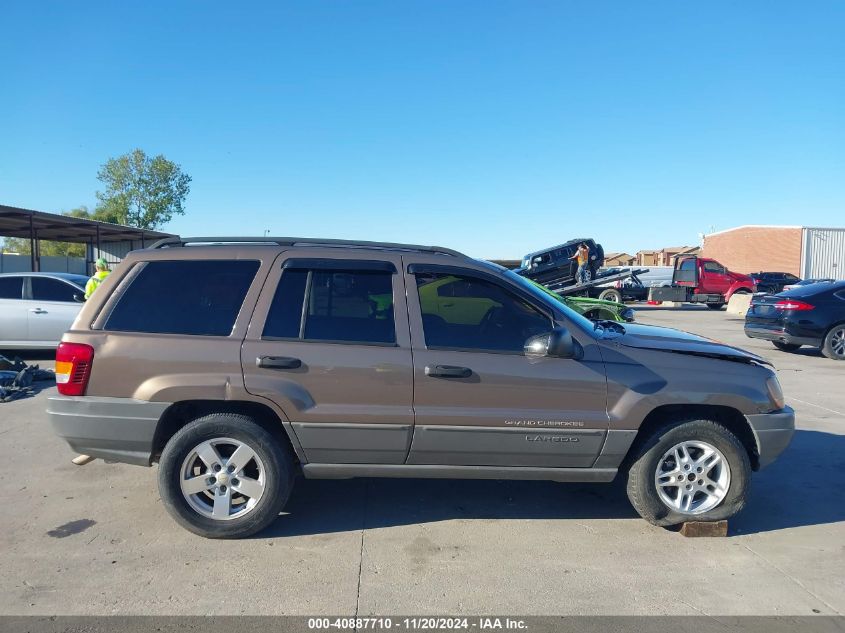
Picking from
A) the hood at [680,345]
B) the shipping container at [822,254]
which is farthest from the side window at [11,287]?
the shipping container at [822,254]

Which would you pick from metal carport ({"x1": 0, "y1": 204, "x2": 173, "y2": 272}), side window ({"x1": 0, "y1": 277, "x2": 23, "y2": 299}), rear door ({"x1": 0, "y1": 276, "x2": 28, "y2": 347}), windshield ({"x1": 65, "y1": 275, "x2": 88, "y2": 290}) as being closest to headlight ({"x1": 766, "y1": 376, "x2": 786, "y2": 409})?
windshield ({"x1": 65, "y1": 275, "x2": 88, "y2": 290})

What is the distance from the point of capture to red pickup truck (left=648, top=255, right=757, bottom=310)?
27.3 m

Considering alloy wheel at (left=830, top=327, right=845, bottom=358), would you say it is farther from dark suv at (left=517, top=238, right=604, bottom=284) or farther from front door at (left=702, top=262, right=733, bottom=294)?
front door at (left=702, top=262, right=733, bottom=294)

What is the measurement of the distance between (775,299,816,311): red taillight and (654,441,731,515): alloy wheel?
31.0 feet

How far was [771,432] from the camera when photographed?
162 inches

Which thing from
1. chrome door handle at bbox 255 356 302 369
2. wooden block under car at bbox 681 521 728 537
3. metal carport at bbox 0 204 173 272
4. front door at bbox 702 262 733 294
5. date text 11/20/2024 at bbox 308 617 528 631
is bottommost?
date text 11/20/2024 at bbox 308 617 528 631

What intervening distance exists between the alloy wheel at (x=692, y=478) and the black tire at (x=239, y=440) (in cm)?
254

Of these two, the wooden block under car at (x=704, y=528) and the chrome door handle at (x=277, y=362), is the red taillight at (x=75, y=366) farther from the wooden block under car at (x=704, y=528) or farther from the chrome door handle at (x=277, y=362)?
the wooden block under car at (x=704, y=528)

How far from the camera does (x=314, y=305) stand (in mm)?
4035

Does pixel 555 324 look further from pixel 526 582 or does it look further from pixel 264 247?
pixel 264 247

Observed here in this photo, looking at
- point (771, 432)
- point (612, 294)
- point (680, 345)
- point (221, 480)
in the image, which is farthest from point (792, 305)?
point (612, 294)

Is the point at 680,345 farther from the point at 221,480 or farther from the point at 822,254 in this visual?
the point at 822,254

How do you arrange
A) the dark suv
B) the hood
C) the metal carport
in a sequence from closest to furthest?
1. the hood
2. the metal carport
3. the dark suv

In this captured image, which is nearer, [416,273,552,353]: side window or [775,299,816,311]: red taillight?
[416,273,552,353]: side window
